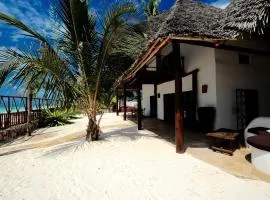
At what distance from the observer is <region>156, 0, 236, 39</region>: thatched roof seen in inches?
248

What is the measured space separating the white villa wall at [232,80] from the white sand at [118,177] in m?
2.93

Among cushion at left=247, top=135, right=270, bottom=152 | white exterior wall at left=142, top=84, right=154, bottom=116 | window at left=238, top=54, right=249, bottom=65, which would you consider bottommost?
cushion at left=247, top=135, right=270, bottom=152

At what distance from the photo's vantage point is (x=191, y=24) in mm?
7562

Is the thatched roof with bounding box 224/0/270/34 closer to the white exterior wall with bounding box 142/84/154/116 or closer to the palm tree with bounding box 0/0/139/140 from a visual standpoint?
the palm tree with bounding box 0/0/139/140

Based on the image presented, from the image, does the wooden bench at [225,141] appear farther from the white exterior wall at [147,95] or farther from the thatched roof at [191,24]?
the white exterior wall at [147,95]

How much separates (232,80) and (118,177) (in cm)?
613

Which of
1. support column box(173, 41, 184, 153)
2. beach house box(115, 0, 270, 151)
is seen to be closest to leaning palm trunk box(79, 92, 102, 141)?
beach house box(115, 0, 270, 151)

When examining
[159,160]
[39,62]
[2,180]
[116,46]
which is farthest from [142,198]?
[116,46]

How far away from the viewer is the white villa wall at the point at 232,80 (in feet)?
28.6

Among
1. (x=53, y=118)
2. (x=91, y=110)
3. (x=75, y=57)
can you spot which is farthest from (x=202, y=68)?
(x=53, y=118)

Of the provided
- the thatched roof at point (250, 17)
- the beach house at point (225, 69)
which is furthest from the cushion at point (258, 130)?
the thatched roof at point (250, 17)

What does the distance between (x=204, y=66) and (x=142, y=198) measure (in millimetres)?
6818

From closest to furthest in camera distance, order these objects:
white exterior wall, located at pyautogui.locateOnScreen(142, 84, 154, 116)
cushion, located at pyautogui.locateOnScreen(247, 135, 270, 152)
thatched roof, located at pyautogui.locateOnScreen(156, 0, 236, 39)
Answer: cushion, located at pyautogui.locateOnScreen(247, 135, 270, 152)
thatched roof, located at pyautogui.locateOnScreen(156, 0, 236, 39)
white exterior wall, located at pyautogui.locateOnScreen(142, 84, 154, 116)

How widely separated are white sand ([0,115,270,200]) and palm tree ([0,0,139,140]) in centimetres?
194
